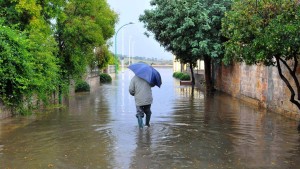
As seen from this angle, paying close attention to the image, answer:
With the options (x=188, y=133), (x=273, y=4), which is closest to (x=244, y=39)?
(x=273, y=4)

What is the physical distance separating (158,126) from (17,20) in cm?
665

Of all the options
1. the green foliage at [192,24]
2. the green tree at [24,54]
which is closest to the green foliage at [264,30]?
the green tree at [24,54]

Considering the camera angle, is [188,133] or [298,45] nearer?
[298,45]

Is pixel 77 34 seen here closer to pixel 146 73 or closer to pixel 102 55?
pixel 146 73

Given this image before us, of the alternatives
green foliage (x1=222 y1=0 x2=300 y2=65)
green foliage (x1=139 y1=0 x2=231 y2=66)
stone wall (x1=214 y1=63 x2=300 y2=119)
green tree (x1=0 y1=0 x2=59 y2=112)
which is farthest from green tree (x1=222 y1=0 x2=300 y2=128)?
green foliage (x1=139 y1=0 x2=231 y2=66)

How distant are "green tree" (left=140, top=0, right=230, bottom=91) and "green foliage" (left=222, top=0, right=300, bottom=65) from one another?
10.7 meters

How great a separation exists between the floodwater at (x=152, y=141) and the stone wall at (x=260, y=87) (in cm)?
48

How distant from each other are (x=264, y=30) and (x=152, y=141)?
3.73 metres

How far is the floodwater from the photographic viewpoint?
717cm

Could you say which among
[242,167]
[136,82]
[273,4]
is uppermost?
[273,4]

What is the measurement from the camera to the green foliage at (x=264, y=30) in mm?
9445

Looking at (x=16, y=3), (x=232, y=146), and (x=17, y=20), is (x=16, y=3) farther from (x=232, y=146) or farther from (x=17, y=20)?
(x=232, y=146)

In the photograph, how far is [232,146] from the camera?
858cm

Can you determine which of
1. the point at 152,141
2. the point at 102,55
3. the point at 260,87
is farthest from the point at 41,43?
the point at 102,55
